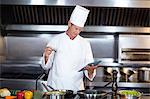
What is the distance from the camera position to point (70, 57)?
3248mm

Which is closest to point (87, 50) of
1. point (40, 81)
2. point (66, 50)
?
point (66, 50)

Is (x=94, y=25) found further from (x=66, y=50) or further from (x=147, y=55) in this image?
(x=66, y=50)

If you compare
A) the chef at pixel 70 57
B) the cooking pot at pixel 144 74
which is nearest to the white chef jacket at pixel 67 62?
the chef at pixel 70 57

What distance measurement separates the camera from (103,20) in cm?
443

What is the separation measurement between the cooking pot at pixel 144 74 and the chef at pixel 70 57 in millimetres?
1087

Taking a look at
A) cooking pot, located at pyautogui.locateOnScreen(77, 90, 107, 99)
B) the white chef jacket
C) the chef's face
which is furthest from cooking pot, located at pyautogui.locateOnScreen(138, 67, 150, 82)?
cooking pot, located at pyautogui.locateOnScreen(77, 90, 107, 99)

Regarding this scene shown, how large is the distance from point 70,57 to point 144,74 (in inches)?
53.0

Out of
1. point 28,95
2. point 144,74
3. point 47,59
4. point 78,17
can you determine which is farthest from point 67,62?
point 144,74

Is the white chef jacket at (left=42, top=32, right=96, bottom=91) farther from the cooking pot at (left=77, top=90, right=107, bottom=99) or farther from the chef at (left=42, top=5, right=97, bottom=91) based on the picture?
the cooking pot at (left=77, top=90, right=107, bottom=99)

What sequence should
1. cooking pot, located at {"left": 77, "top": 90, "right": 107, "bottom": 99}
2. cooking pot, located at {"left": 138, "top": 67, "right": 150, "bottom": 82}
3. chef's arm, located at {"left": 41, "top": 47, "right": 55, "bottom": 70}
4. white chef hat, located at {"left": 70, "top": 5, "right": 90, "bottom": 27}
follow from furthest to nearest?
cooking pot, located at {"left": 138, "top": 67, "right": 150, "bottom": 82}
white chef hat, located at {"left": 70, "top": 5, "right": 90, "bottom": 27}
chef's arm, located at {"left": 41, "top": 47, "right": 55, "bottom": 70}
cooking pot, located at {"left": 77, "top": 90, "right": 107, "bottom": 99}

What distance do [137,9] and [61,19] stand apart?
1114 mm

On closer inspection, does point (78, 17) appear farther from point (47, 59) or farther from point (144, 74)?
point (144, 74)

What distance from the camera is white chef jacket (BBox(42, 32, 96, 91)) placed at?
3180 mm

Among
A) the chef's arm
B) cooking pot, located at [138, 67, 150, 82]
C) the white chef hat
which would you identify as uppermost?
the white chef hat
